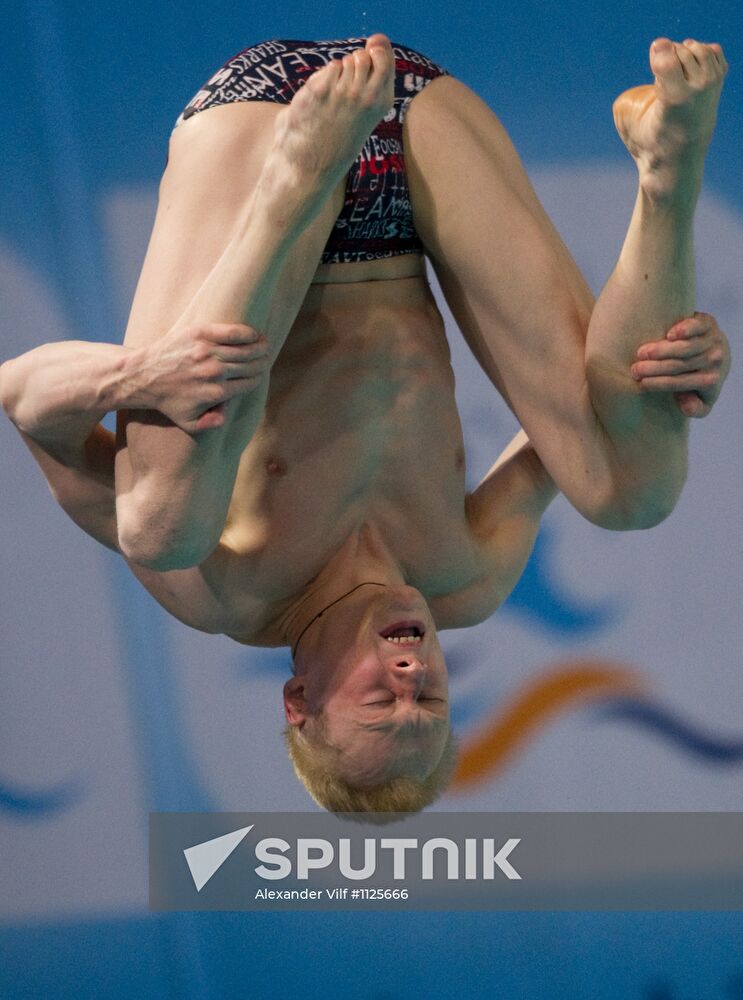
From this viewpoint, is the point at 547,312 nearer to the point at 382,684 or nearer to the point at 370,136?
the point at 370,136

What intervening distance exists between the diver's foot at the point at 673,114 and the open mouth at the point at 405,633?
54cm

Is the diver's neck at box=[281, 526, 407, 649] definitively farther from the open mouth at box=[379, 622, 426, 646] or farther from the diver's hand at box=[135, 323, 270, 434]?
the diver's hand at box=[135, 323, 270, 434]

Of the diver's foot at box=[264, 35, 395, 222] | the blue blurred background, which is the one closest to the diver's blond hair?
the diver's foot at box=[264, 35, 395, 222]

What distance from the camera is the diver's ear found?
1.79m

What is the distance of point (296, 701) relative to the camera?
1799 mm

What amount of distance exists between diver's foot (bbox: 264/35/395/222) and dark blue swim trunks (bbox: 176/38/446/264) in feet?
0.69

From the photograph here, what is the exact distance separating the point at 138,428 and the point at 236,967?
5.37 feet

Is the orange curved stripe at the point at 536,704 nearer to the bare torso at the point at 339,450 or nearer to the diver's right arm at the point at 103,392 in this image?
the bare torso at the point at 339,450

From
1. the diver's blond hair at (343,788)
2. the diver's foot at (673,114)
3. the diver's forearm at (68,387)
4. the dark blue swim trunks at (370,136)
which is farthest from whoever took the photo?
the diver's blond hair at (343,788)

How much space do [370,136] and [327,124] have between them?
0.22 metres

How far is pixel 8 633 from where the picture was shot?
2.83m

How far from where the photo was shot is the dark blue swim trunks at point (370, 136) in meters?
1.61
